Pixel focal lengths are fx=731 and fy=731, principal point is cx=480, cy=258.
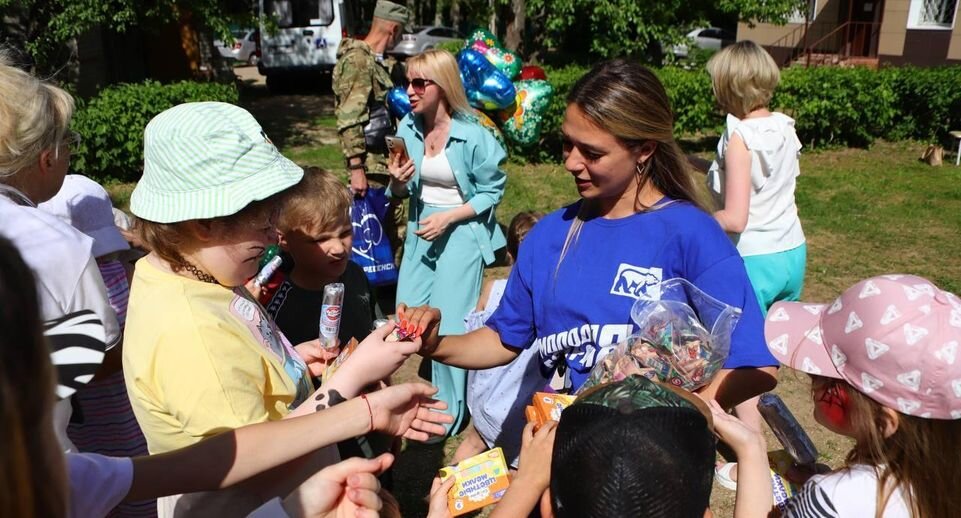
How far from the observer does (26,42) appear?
31.6ft

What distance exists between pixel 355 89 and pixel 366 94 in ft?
0.31

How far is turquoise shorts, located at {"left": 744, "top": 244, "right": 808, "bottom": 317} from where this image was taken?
399 centimetres

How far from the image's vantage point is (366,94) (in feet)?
19.4

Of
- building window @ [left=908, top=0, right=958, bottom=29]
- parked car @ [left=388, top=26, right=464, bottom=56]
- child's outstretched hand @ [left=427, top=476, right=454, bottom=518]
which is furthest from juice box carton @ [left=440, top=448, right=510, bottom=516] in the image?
building window @ [left=908, top=0, right=958, bottom=29]

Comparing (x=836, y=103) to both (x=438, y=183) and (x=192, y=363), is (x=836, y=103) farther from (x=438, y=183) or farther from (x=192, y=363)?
(x=192, y=363)

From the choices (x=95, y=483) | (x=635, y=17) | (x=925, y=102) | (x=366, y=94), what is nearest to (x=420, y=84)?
(x=366, y=94)

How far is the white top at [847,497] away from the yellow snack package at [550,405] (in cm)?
62

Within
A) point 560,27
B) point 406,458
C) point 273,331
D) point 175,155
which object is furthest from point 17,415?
point 560,27

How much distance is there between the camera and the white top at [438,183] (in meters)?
4.59

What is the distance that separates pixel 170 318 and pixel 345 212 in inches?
52.0

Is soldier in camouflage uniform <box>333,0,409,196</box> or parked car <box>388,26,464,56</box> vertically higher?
soldier in camouflage uniform <box>333,0,409,196</box>

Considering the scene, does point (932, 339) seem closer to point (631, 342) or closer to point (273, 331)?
point (631, 342)

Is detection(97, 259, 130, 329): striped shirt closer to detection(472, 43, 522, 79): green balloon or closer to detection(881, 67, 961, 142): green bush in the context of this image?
detection(472, 43, 522, 79): green balloon

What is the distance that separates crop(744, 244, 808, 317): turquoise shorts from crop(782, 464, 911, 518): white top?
2292 mm
